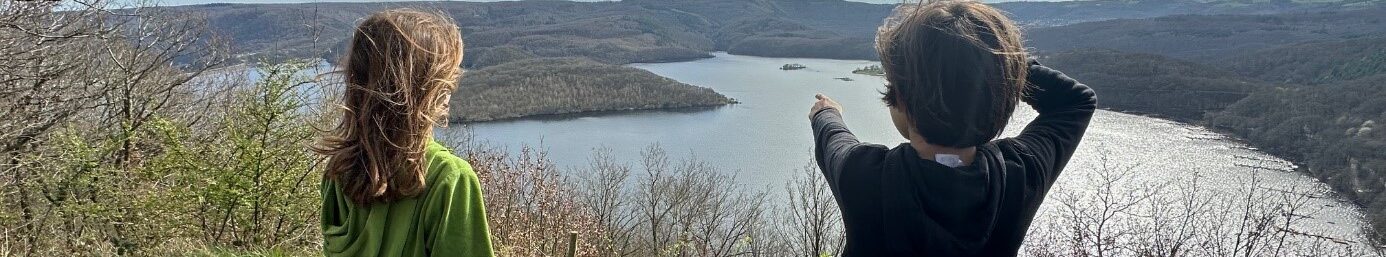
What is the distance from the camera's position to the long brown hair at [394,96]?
1504 mm

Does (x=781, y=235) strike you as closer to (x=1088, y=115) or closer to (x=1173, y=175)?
(x=1173, y=175)

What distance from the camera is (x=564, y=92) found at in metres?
59.2

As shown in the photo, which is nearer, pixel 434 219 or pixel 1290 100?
pixel 434 219

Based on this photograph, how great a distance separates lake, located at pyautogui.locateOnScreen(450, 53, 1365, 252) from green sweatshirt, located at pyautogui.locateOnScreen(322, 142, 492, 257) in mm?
17448

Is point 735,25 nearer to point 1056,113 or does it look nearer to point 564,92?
point 564,92

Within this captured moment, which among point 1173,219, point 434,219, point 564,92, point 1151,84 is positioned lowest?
point 564,92

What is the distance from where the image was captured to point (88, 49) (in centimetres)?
845

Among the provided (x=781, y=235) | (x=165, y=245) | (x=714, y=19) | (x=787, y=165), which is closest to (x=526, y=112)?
(x=787, y=165)

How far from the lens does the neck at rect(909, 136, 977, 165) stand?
4.04ft

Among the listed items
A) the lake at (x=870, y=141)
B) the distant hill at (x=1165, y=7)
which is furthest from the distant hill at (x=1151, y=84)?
the distant hill at (x=1165, y=7)

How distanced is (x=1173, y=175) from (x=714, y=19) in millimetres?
98730

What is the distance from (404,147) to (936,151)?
2.81ft

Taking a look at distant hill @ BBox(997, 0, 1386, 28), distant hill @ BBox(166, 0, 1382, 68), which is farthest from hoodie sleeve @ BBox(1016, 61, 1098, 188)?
distant hill @ BBox(997, 0, 1386, 28)

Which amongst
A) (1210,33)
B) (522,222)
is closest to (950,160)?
(522,222)
